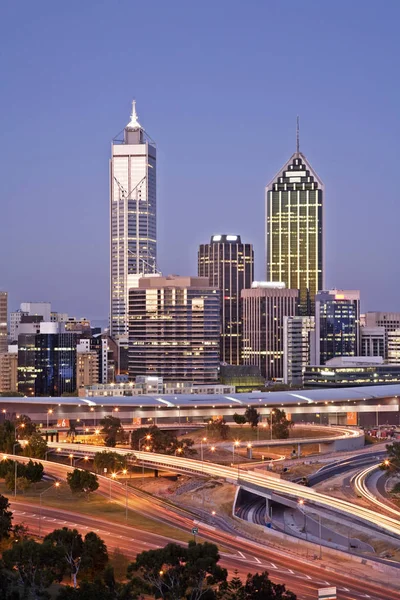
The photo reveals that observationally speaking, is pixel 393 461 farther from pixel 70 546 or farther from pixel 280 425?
pixel 70 546

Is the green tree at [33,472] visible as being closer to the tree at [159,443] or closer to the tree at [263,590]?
the tree at [159,443]

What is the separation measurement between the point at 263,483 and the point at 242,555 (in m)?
29.3

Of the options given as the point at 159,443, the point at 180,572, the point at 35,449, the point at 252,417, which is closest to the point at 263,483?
the point at 35,449

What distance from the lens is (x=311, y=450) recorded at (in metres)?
152

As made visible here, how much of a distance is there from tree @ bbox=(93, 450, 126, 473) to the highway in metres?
2.95

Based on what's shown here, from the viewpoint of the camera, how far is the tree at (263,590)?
60406 millimetres

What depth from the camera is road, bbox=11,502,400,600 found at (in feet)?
223

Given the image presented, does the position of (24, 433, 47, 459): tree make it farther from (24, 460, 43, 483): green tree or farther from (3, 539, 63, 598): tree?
(3, 539, 63, 598): tree

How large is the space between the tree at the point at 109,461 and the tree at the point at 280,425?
39.5 m

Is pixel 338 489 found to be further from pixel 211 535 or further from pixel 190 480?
pixel 211 535

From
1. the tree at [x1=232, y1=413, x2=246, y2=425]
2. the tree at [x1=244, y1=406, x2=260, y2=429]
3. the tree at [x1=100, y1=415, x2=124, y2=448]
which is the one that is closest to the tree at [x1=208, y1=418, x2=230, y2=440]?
the tree at [x1=232, y1=413, x2=246, y2=425]

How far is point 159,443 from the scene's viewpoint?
141500 millimetres

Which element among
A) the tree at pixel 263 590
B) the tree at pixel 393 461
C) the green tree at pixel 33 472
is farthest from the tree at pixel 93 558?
the tree at pixel 393 461

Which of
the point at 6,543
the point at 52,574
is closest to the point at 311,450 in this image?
the point at 6,543
